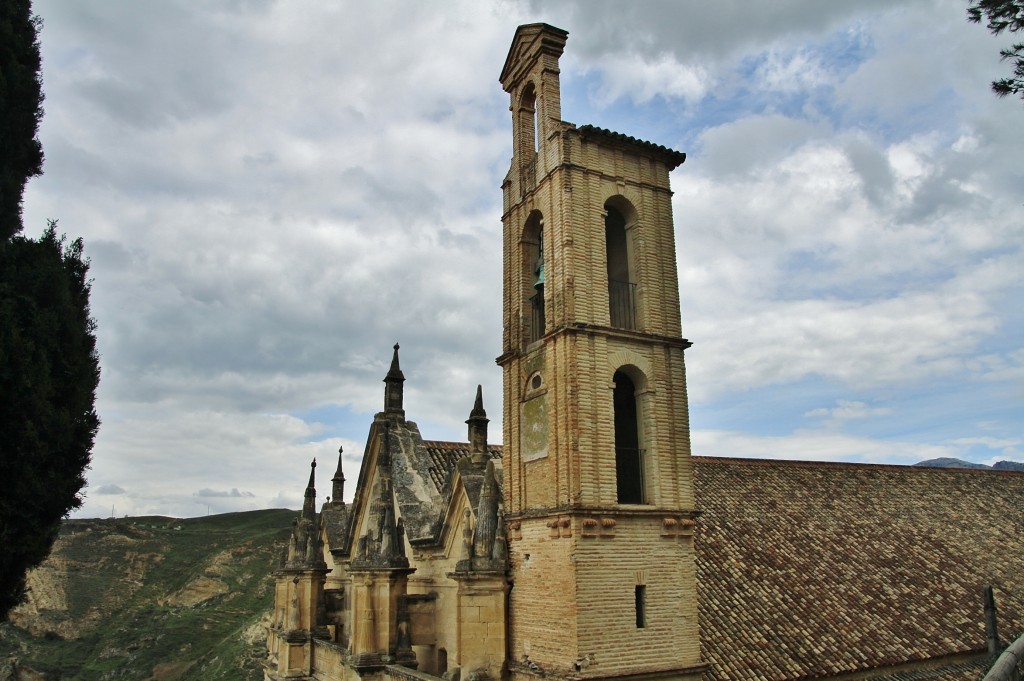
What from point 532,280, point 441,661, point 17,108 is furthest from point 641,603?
point 17,108

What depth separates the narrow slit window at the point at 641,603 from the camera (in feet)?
40.5

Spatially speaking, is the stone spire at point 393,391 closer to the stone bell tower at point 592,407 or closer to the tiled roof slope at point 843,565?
the stone bell tower at point 592,407

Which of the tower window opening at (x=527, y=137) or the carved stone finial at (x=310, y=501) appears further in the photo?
the carved stone finial at (x=310, y=501)

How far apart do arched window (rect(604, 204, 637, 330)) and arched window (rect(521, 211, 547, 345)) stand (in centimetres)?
140

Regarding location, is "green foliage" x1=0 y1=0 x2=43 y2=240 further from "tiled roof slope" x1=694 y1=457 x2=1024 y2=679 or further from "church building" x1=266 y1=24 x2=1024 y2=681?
"tiled roof slope" x1=694 y1=457 x2=1024 y2=679

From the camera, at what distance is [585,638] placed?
11664 mm

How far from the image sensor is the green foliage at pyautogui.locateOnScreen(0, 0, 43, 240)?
10930 mm

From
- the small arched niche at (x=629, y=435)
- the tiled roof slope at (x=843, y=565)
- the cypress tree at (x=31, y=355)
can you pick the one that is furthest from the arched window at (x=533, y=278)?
the cypress tree at (x=31, y=355)

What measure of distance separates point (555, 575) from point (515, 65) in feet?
35.4

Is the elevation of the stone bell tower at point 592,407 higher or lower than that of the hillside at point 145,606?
higher

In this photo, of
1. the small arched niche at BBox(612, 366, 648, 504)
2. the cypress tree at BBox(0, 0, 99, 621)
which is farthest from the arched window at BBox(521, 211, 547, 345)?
the cypress tree at BBox(0, 0, 99, 621)

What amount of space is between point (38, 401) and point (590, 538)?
27.5 feet

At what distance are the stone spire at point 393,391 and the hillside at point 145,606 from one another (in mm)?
25052

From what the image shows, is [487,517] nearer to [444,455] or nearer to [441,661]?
[441,661]
